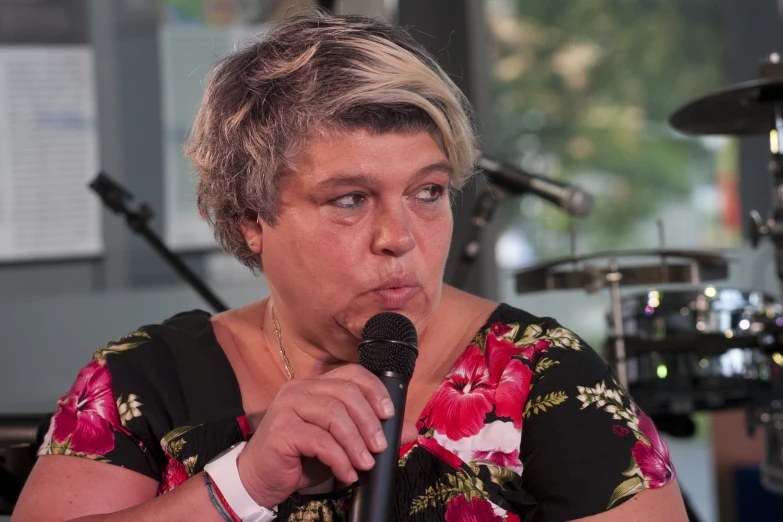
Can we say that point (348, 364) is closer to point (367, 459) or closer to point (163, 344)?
point (367, 459)

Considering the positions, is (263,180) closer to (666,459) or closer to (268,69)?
(268,69)

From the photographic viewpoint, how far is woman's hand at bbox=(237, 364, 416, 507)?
3.19ft

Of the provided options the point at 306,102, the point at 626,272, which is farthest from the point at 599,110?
the point at 306,102

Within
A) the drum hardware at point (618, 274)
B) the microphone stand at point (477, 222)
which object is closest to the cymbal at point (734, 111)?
the drum hardware at point (618, 274)

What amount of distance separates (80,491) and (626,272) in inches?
64.5

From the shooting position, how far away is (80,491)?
4.35 feet

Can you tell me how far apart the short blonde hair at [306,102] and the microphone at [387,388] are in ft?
0.93

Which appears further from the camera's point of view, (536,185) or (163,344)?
(536,185)

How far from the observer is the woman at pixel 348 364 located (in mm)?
1166

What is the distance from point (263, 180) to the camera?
4.20 feet

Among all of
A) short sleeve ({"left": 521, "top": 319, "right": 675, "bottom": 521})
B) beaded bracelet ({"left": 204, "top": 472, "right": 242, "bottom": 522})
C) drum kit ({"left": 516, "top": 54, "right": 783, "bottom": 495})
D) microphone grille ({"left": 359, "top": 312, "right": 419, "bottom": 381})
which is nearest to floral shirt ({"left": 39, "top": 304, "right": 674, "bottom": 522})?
short sleeve ({"left": 521, "top": 319, "right": 675, "bottom": 521})

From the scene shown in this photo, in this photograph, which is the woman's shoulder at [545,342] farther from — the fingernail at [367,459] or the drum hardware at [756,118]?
the drum hardware at [756,118]

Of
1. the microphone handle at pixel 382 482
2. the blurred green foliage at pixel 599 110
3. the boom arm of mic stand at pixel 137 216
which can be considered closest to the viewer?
the microphone handle at pixel 382 482

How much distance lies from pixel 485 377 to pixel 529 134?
299 cm
